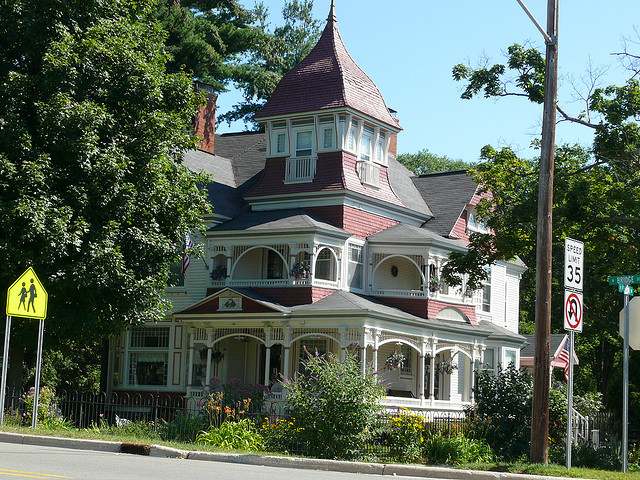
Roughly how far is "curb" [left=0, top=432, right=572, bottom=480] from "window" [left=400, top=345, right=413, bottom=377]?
63.1ft

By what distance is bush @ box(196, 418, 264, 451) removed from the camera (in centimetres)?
2122

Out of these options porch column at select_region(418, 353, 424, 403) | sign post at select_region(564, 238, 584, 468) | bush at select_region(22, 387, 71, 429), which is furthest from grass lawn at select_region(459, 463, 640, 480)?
porch column at select_region(418, 353, 424, 403)

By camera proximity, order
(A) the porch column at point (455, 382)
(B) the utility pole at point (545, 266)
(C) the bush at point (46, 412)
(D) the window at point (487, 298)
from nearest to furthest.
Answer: (B) the utility pole at point (545, 266)
(C) the bush at point (46, 412)
(A) the porch column at point (455, 382)
(D) the window at point (487, 298)

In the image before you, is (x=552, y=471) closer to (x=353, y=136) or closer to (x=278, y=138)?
(x=353, y=136)

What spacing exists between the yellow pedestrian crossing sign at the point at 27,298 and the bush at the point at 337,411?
600cm

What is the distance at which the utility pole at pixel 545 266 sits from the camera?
736 inches

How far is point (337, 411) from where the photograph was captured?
20.5m

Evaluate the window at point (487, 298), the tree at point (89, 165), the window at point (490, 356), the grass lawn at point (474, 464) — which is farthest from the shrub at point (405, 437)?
the window at point (487, 298)

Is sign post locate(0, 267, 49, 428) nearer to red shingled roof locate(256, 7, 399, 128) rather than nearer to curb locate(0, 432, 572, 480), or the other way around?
curb locate(0, 432, 572, 480)

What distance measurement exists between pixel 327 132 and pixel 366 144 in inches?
70.9

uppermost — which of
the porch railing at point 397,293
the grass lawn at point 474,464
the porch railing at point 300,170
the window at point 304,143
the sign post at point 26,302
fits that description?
the window at point 304,143

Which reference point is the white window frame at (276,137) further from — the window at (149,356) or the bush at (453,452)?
the bush at (453,452)

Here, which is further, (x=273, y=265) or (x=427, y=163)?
(x=427, y=163)

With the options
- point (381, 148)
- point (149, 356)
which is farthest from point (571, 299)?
point (149, 356)
